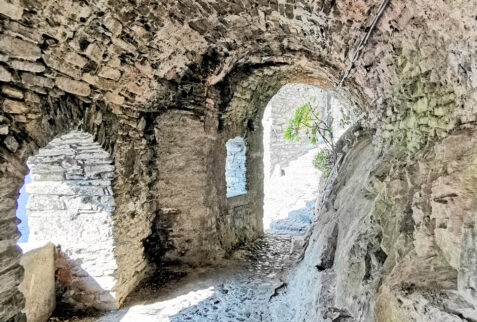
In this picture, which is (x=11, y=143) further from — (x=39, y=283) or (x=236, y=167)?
(x=236, y=167)

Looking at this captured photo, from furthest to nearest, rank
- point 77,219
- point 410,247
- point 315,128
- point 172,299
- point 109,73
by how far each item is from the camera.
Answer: point 315,128 < point 172,299 < point 77,219 < point 109,73 < point 410,247

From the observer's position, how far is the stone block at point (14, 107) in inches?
72.9

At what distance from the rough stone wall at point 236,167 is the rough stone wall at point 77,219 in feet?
8.12

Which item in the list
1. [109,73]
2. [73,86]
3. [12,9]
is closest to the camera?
[12,9]

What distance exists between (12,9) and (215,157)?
2800mm

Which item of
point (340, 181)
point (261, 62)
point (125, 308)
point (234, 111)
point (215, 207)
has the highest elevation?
point (261, 62)

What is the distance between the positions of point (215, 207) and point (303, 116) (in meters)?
2.81

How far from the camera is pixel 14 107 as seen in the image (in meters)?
1.90

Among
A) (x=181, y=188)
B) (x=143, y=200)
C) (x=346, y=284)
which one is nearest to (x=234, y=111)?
(x=181, y=188)

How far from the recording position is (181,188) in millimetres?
3988

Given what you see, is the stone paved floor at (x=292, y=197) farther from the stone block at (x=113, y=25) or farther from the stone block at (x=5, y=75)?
the stone block at (x=5, y=75)

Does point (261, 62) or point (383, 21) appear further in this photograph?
point (261, 62)

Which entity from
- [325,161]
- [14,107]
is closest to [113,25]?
[14,107]

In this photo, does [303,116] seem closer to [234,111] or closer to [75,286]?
[234,111]
